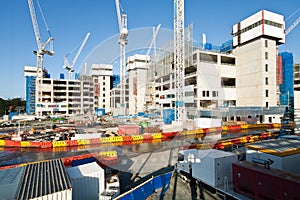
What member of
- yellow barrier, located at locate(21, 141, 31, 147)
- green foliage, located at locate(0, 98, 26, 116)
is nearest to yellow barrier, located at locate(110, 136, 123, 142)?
yellow barrier, located at locate(21, 141, 31, 147)

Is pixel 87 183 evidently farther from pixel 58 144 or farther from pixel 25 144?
pixel 25 144

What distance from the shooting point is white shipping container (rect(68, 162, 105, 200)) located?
6.07m

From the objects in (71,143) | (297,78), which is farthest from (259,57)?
(71,143)

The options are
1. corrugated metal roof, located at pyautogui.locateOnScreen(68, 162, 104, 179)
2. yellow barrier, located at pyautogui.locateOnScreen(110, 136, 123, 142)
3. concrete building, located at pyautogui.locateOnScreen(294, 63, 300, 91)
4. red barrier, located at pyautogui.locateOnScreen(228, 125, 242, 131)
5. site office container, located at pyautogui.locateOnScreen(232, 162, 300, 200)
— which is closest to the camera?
site office container, located at pyautogui.locateOnScreen(232, 162, 300, 200)

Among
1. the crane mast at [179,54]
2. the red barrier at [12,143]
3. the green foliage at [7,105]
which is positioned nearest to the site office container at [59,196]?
the red barrier at [12,143]

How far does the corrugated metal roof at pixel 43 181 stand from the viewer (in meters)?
4.29

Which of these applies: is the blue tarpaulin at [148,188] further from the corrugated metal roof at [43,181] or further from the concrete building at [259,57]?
the concrete building at [259,57]

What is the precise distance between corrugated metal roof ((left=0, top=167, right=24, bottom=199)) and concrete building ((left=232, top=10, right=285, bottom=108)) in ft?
114

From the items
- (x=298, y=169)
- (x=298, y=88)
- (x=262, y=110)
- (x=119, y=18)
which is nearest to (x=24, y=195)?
(x=298, y=169)

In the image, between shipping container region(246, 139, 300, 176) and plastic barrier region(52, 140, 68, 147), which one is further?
plastic barrier region(52, 140, 68, 147)

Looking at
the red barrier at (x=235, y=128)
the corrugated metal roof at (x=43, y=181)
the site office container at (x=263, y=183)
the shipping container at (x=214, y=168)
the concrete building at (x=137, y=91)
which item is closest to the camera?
the corrugated metal roof at (x=43, y=181)

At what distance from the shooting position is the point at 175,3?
81.7 ft

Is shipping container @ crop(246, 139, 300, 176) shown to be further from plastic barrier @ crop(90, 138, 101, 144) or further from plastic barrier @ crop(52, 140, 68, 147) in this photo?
plastic barrier @ crop(52, 140, 68, 147)

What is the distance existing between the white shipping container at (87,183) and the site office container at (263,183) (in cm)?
504
